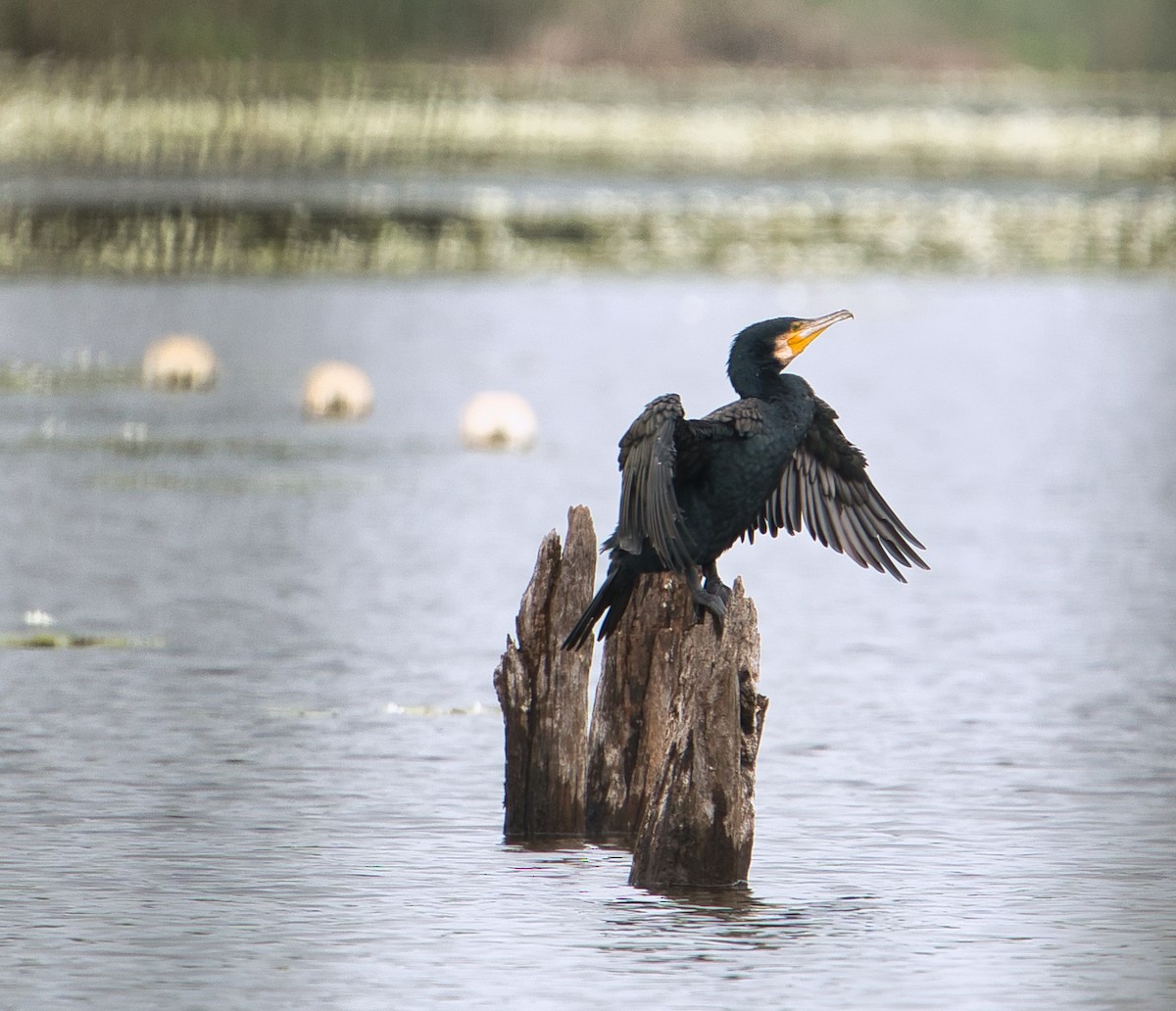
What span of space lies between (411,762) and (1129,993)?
4088 millimetres

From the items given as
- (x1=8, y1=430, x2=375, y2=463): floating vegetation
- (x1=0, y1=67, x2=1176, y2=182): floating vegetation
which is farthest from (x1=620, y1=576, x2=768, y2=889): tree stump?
(x1=0, y1=67, x2=1176, y2=182): floating vegetation

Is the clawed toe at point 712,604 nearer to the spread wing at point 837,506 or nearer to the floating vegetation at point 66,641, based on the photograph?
the spread wing at point 837,506

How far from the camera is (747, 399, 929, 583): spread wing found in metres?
9.62

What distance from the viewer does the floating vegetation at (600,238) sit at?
177 feet

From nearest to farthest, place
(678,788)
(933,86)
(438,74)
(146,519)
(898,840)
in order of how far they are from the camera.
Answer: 1. (678,788)
2. (898,840)
3. (146,519)
4. (438,74)
5. (933,86)

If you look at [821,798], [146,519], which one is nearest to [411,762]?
[821,798]

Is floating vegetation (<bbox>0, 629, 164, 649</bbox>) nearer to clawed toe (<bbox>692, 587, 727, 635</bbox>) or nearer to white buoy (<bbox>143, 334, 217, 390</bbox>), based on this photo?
clawed toe (<bbox>692, 587, 727, 635</bbox>)

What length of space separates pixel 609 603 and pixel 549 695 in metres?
0.75

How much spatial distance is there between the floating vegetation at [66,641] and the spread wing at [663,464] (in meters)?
6.01

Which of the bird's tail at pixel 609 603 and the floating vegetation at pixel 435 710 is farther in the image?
the floating vegetation at pixel 435 710

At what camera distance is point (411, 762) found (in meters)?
11.6

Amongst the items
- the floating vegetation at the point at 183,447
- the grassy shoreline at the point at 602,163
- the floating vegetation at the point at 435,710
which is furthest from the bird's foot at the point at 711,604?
the grassy shoreline at the point at 602,163

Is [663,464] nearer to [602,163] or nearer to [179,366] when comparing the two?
[179,366]

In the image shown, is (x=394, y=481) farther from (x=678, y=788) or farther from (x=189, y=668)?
(x=678, y=788)
